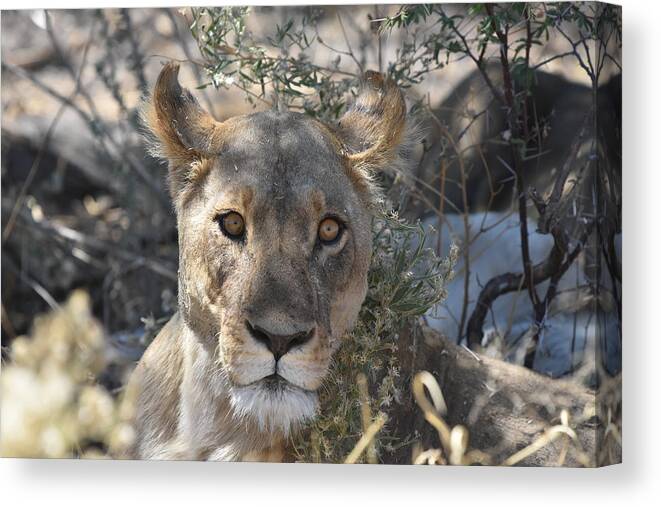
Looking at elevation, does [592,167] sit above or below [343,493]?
above

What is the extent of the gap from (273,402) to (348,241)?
0.56m

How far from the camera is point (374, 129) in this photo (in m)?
3.97

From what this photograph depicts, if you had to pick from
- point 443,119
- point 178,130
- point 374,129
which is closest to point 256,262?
point 178,130

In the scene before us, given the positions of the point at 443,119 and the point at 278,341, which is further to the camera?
the point at 443,119

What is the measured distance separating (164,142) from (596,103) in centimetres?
139

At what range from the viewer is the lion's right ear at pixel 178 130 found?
384 cm

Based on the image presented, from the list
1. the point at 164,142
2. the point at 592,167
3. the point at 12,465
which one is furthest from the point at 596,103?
the point at 12,465

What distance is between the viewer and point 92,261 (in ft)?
17.6

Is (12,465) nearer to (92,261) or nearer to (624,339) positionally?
(92,261)

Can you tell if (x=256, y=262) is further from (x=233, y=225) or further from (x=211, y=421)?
(x=211, y=421)

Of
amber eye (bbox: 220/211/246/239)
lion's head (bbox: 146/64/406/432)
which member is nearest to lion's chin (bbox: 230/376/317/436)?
lion's head (bbox: 146/64/406/432)

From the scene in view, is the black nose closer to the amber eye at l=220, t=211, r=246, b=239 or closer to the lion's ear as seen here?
the amber eye at l=220, t=211, r=246, b=239

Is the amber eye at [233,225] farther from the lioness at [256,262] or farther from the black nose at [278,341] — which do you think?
the black nose at [278,341]

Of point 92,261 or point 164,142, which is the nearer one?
point 164,142
